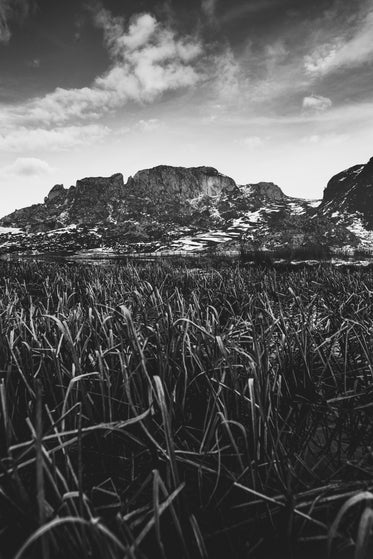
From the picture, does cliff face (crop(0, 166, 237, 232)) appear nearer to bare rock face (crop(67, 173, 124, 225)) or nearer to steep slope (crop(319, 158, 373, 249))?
bare rock face (crop(67, 173, 124, 225))

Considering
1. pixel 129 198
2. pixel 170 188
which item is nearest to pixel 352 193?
pixel 170 188

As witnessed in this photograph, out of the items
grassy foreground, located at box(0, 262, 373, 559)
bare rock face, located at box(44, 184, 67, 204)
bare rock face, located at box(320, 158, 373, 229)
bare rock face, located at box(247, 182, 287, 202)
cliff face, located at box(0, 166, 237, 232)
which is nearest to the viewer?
grassy foreground, located at box(0, 262, 373, 559)

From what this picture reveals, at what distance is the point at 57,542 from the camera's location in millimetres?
772

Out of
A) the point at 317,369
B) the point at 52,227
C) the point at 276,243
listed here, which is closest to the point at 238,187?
the point at 52,227

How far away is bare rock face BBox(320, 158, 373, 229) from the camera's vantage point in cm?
11962

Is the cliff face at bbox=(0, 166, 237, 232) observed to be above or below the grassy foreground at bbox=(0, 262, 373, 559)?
above

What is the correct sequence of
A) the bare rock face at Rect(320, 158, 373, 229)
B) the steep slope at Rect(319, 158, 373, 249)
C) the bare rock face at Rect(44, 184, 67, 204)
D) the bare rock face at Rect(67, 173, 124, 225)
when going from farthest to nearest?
the bare rock face at Rect(44, 184, 67, 204)
the bare rock face at Rect(67, 173, 124, 225)
the bare rock face at Rect(320, 158, 373, 229)
the steep slope at Rect(319, 158, 373, 249)

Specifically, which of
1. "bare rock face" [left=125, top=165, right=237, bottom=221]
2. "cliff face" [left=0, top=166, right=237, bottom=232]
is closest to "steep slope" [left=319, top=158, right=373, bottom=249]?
"cliff face" [left=0, top=166, right=237, bottom=232]

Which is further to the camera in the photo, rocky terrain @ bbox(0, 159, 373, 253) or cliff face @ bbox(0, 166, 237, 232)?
cliff face @ bbox(0, 166, 237, 232)

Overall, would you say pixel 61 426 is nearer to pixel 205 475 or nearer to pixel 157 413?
pixel 157 413

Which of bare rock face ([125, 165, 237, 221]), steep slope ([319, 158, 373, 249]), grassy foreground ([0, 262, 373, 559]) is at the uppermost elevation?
bare rock face ([125, 165, 237, 221])

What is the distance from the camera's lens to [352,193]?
432ft

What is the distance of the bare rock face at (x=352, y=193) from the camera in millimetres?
119625

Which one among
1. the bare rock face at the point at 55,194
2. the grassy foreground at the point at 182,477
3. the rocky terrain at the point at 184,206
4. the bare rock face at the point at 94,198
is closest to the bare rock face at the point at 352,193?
the rocky terrain at the point at 184,206
